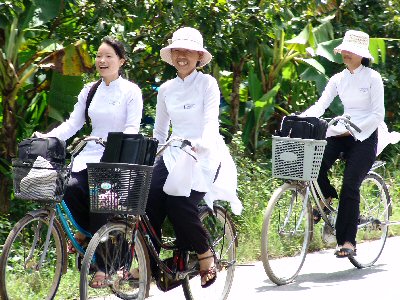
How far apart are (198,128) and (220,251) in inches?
41.3

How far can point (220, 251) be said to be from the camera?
23.2 ft

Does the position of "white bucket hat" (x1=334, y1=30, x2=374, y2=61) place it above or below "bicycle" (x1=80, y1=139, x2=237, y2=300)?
above

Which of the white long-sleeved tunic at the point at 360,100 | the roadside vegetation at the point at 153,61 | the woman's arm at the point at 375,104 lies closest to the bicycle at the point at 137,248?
the roadside vegetation at the point at 153,61

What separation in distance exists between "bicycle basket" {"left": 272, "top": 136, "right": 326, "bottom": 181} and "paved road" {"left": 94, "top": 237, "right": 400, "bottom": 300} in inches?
36.0

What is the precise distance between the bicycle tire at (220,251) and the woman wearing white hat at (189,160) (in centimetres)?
28

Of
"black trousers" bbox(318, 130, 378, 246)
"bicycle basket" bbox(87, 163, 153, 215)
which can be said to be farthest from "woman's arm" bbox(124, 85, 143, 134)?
"black trousers" bbox(318, 130, 378, 246)

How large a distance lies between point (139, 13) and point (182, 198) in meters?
3.58

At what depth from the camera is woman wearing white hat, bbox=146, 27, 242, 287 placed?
21.1ft

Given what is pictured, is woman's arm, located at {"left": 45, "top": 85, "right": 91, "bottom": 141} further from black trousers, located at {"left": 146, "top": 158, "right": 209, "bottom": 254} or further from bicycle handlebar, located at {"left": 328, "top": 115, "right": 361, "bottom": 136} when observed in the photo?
bicycle handlebar, located at {"left": 328, "top": 115, "right": 361, "bottom": 136}

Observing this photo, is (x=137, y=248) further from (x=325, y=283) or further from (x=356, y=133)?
(x=356, y=133)

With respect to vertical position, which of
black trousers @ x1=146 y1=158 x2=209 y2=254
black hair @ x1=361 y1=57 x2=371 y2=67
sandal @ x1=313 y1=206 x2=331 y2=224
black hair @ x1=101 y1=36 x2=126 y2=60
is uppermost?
black hair @ x1=361 y1=57 x2=371 y2=67

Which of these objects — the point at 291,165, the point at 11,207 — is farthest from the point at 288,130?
the point at 11,207

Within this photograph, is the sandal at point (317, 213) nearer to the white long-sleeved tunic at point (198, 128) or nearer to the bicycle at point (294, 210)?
the bicycle at point (294, 210)

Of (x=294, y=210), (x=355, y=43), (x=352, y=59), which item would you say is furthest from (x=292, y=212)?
(x=355, y=43)
